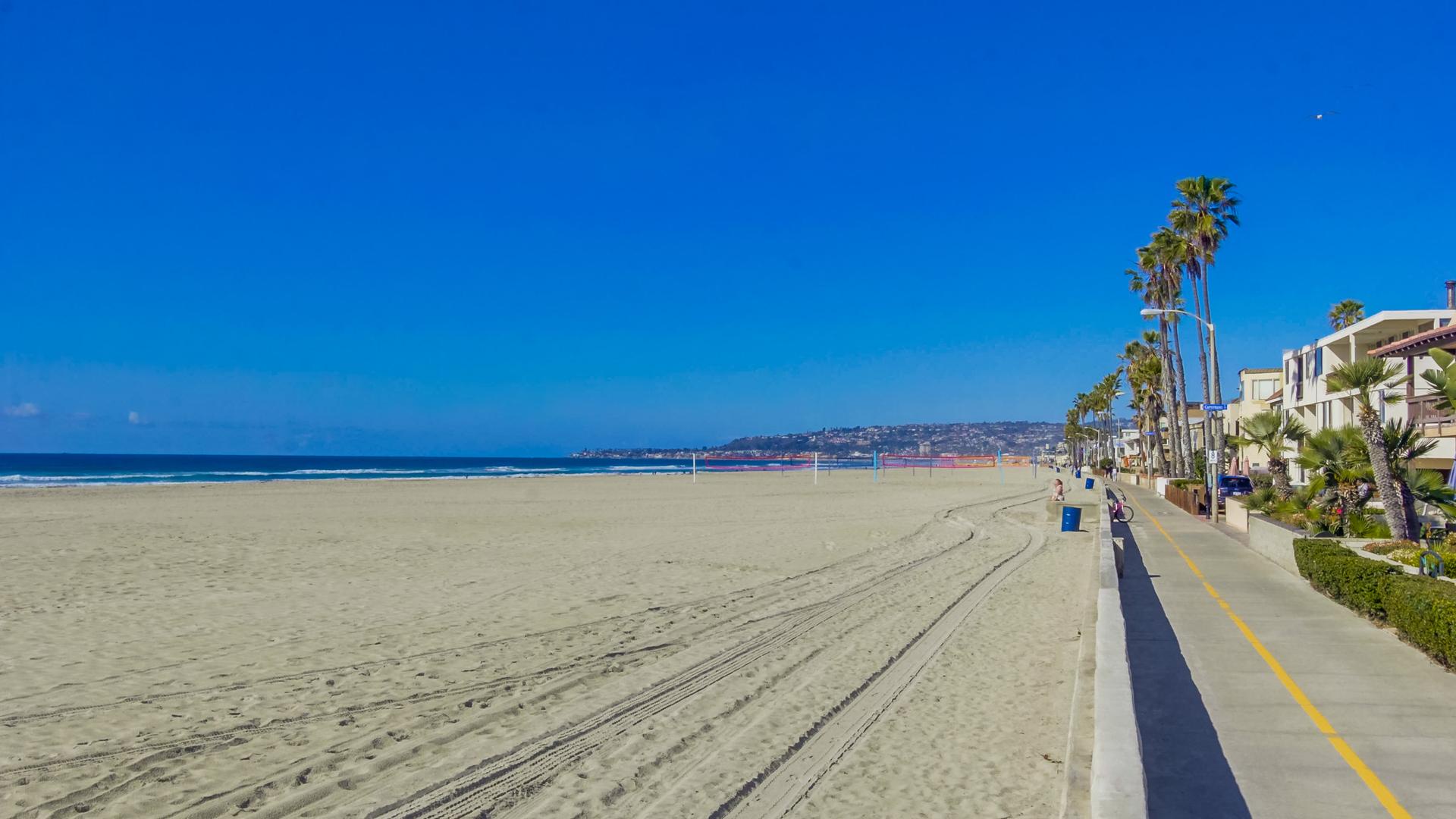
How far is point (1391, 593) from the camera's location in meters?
9.99

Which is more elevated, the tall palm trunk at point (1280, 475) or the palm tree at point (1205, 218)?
the palm tree at point (1205, 218)

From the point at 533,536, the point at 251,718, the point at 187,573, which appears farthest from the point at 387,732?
the point at 533,536

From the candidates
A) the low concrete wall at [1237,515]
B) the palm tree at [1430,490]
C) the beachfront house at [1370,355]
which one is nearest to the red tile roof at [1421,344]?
the beachfront house at [1370,355]

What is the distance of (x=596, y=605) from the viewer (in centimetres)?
1244

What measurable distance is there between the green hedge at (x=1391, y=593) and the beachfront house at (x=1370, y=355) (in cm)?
1408

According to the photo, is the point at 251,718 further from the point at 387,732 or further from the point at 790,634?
the point at 790,634

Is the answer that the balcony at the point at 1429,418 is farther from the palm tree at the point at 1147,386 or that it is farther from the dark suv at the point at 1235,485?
the palm tree at the point at 1147,386

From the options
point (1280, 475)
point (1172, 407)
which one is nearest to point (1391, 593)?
point (1280, 475)

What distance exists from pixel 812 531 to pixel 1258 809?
732 inches

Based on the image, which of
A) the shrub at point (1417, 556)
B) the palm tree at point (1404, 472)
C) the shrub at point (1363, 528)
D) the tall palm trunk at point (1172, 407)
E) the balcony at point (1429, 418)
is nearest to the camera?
the shrub at point (1417, 556)

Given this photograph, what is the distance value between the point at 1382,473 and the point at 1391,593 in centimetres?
751

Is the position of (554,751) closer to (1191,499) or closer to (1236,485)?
(1191,499)

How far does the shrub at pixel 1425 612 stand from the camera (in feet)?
26.9

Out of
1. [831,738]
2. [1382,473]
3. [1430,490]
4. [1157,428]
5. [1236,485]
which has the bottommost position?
[831,738]
